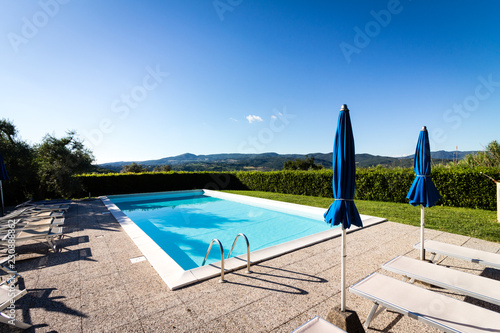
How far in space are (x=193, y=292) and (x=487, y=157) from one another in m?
16.1

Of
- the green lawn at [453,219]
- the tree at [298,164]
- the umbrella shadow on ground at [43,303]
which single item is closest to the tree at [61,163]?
the umbrella shadow on ground at [43,303]

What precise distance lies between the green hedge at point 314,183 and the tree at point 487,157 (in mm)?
3567

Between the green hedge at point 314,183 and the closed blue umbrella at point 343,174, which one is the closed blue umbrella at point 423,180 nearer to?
the closed blue umbrella at point 343,174

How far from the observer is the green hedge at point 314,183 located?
9109 mm

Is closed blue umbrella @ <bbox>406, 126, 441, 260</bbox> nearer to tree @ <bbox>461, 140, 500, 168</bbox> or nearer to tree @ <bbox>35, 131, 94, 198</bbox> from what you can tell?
tree @ <bbox>461, 140, 500, 168</bbox>

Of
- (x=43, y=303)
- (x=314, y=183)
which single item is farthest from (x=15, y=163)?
(x=314, y=183)

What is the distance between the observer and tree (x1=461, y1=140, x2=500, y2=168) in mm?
11914

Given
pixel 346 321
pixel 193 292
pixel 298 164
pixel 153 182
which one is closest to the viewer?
pixel 346 321

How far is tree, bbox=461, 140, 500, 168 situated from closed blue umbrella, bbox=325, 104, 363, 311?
13.7m

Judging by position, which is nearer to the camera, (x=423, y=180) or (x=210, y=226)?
(x=423, y=180)

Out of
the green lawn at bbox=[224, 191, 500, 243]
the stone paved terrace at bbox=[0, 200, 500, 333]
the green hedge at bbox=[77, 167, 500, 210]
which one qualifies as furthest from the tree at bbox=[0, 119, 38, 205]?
the green lawn at bbox=[224, 191, 500, 243]

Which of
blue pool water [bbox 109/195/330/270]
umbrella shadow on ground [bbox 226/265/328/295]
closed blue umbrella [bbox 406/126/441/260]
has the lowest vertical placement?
blue pool water [bbox 109/195/330/270]

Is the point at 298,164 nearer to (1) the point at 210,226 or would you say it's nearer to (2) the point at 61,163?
(2) the point at 61,163

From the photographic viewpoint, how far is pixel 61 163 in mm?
13617
